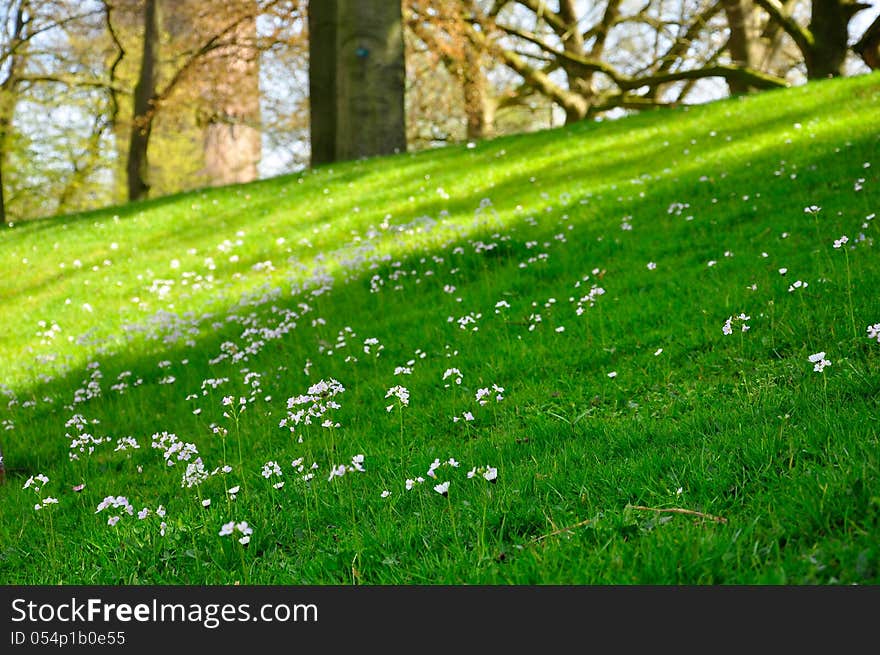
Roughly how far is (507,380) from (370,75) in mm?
11514

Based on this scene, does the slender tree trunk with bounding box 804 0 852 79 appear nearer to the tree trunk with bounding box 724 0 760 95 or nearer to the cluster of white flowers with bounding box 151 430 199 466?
the tree trunk with bounding box 724 0 760 95

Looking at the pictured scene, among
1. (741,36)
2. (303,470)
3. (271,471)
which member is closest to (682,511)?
(303,470)

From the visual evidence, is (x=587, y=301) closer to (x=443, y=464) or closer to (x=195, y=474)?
(x=443, y=464)

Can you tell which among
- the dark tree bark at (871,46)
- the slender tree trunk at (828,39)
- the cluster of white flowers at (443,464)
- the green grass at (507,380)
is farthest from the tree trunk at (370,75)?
the cluster of white flowers at (443,464)

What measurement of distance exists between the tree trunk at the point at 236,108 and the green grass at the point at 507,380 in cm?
1100

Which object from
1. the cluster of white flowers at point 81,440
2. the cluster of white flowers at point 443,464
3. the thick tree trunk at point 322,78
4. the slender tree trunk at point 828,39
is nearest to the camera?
the cluster of white flowers at point 443,464

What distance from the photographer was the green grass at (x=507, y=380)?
267 centimetres

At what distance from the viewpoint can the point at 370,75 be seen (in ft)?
47.9

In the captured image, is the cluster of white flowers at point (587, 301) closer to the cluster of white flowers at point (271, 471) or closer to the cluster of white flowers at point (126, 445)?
the cluster of white flowers at point (271, 471)

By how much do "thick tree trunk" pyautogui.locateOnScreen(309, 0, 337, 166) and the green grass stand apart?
248 inches

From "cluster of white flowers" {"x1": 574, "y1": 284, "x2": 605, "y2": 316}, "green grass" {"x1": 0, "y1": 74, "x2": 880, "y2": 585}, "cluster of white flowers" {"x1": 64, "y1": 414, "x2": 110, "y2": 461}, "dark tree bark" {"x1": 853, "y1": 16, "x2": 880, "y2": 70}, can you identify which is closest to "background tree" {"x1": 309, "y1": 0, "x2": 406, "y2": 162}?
"green grass" {"x1": 0, "y1": 74, "x2": 880, "y2": 585}
